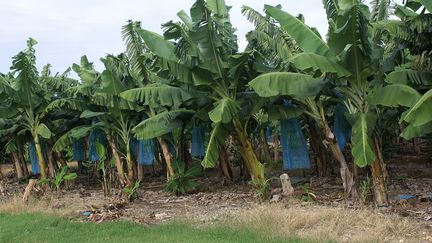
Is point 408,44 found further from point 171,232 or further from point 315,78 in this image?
point 171,232

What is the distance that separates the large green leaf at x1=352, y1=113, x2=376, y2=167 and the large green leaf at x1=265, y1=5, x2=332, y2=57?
1.51m

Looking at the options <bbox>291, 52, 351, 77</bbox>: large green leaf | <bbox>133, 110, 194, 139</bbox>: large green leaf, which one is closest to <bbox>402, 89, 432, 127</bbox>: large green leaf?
<bbox>291, 52, 351, 77</bbox>: large green leaf

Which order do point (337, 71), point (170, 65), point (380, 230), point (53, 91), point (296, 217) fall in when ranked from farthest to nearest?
point (53, 91) < point (170, 65) < point (337, 71) < point (296, 217) < point (380, 230)

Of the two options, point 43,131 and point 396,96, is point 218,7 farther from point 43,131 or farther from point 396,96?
point 43,131

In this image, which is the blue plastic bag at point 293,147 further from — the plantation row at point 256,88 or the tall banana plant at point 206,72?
the tall banana plant at point 206,72

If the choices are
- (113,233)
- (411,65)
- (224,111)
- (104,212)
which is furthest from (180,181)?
(411,65)

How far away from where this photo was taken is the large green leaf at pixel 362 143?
9055 mm

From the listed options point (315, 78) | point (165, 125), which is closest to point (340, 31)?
point (315, 78)

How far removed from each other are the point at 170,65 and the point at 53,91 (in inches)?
319

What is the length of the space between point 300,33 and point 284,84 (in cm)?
109

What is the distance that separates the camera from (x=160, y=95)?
1205 centimetres

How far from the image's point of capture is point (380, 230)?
25.4 ft

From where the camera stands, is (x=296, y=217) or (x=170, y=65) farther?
(x=170, y=65)

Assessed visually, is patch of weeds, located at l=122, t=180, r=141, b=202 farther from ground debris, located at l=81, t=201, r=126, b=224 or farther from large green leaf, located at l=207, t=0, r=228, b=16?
large green leaf, located at l=207, t=0, r=228, b=16
